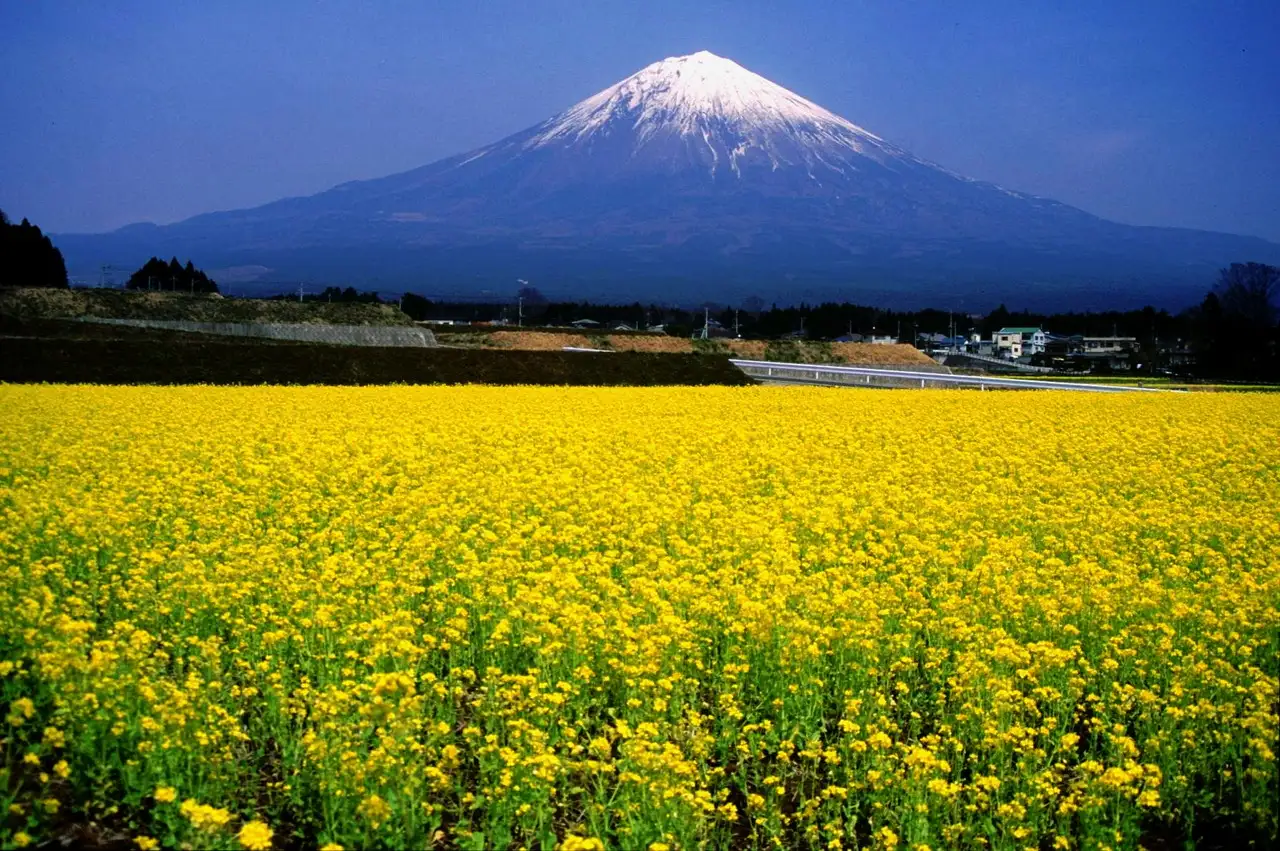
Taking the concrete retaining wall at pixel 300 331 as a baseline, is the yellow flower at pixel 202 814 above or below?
below

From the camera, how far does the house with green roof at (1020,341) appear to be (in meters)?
168

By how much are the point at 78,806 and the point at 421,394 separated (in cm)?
2483

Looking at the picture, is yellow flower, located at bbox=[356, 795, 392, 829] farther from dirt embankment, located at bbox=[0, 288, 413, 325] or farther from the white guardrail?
dirt embankment, located at bbox=[0, 288, 413, 325]

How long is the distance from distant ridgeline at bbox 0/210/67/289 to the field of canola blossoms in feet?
238

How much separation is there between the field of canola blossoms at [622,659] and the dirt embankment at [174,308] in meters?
49.7

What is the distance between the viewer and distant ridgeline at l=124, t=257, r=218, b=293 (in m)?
118

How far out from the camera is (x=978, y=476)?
54.1 ft

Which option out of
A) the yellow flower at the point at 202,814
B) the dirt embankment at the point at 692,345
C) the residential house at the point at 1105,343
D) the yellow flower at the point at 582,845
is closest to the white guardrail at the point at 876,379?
the dirt embankment at the point at 692,345

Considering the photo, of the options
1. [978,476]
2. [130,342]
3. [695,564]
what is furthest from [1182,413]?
[130,342]

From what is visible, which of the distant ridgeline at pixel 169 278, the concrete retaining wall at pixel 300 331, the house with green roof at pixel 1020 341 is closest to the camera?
the concrete retaining wall at pixel 300 331

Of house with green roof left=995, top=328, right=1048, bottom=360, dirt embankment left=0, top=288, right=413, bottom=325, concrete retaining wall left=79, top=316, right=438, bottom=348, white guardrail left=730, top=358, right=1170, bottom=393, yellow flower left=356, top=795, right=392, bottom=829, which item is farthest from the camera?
house with green roof left=995, top=328, right=1048, bottom=360

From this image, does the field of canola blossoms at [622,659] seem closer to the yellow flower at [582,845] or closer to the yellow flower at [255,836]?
the yellow flower at [582,845]

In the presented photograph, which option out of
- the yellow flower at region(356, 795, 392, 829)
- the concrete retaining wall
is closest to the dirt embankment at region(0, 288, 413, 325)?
the concrete retaining wall

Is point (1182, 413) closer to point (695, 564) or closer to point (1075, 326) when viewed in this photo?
point (695, 564)
